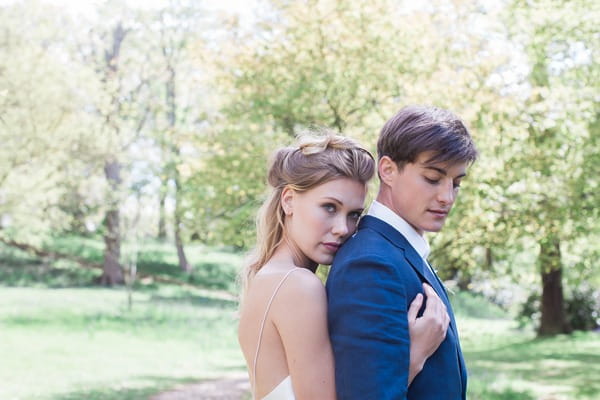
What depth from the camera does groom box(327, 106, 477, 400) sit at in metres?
2.14

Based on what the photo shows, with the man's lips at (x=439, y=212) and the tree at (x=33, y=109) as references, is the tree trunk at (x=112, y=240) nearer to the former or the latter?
the tree at (x=33, y=109)

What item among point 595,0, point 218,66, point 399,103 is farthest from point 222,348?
point 595,0

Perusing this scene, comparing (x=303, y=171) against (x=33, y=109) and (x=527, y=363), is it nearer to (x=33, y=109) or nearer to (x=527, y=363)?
(x=527, y=363)

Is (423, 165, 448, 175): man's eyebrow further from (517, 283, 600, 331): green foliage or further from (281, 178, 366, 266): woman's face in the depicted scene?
(517, 283, 600, 331): green foliage

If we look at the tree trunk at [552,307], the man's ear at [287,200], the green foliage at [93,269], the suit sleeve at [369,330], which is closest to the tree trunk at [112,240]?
the green foliage at [93,269]

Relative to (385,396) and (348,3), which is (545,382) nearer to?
(348,3)

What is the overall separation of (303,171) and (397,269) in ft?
1.81

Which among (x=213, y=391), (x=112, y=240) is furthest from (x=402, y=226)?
(x=112, y=240)

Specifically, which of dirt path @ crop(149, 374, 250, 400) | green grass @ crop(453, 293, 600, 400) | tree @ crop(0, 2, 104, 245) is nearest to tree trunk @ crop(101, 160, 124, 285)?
tree @ crop(0, 2, 104, 245)

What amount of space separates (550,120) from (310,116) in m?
3.08

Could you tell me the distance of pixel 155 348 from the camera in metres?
15.9

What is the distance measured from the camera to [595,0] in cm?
1068

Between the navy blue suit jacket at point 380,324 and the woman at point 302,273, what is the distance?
6 centimetres

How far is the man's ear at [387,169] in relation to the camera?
249 centimetres
